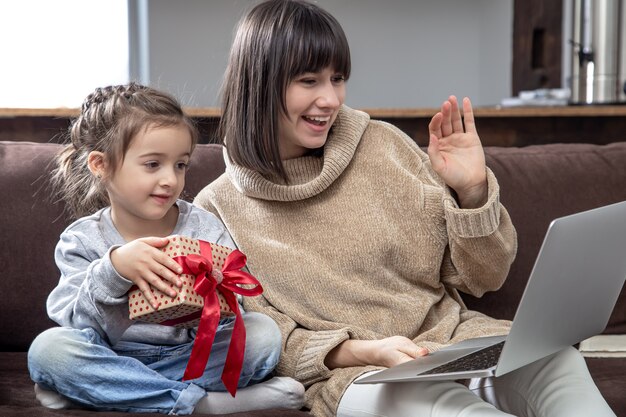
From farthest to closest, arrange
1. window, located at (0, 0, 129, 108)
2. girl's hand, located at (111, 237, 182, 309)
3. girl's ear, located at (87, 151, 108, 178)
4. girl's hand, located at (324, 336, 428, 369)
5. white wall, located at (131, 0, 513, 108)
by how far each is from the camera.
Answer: white wall, located at (131, 0, 513, 108), window, located at (0, 0, 129, 108), girl's ear, located at (87, 151, 108, 178), girl's hand, located at (324, 336, 428, 369), girl's hand, located at (111, 237, 182, 309)

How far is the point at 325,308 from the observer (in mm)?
1754

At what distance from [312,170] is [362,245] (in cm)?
18

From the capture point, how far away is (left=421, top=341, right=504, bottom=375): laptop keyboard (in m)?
1.33

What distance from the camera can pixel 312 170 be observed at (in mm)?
1851

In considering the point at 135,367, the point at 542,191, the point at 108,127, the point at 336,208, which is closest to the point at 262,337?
the point at 135,367

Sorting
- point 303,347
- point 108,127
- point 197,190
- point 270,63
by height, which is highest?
point 270,63

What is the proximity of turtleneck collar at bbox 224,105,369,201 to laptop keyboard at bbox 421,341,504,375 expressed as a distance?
507mm

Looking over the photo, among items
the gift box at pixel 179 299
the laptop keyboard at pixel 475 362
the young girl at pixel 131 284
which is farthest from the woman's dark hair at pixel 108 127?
the laptop keyboard at pixel 475 362

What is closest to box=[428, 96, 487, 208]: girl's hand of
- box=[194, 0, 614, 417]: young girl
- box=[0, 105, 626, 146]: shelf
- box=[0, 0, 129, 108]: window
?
box=[194, 0, 614, 417]: young girl

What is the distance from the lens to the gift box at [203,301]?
4.76 feet

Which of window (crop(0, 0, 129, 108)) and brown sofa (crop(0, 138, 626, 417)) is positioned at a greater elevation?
window (crop(0, 0, 129, 108))

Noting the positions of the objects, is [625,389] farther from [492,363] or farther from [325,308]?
[325,308]

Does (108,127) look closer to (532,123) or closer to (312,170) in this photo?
(312,170)

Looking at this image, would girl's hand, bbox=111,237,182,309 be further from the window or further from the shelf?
the window
